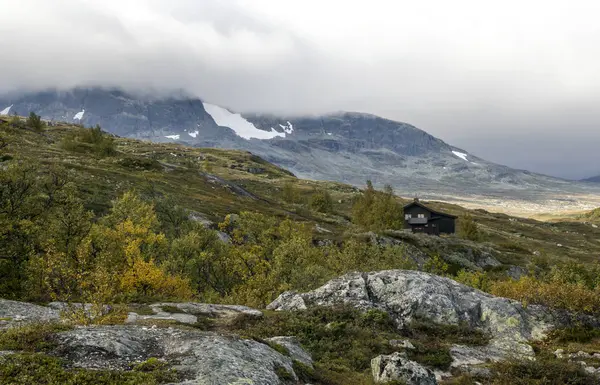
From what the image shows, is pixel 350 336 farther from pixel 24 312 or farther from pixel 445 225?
pixel 445 225

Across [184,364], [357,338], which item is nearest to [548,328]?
[357,338]

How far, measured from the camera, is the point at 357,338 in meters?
26.5

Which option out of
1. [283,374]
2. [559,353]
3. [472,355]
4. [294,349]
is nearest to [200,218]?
A: [294,349]

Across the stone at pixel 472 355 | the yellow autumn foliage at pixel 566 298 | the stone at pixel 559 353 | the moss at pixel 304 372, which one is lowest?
the stone at pixel 472 355

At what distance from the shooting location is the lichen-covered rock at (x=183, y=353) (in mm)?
15156

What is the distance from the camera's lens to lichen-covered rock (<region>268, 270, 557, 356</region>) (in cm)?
3067

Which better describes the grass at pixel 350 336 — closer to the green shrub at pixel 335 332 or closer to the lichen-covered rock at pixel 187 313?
the green shrub at pixel 335 332

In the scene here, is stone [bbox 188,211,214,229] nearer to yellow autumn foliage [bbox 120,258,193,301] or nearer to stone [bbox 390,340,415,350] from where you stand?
yellow autumn foliage [bbox 120,258,193,301]

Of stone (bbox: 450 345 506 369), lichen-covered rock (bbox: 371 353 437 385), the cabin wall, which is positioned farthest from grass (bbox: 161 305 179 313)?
the cabin wall

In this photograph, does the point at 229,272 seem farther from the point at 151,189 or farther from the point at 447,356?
the point at 151,189

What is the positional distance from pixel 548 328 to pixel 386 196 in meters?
90.0

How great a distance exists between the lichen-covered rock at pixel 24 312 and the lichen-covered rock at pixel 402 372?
18.0 m

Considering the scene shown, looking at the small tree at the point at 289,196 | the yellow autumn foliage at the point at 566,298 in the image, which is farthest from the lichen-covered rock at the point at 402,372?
the small tree at the point at 289,196

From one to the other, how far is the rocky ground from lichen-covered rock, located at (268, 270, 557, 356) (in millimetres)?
79
